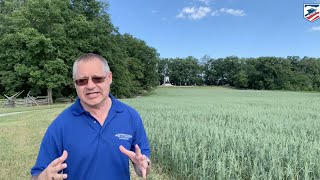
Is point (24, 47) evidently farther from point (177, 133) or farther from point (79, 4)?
point (177, 133)

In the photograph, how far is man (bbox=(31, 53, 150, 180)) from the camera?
2727 millimetres

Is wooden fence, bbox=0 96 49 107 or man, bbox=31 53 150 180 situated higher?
man, bbox=31 53 150 180

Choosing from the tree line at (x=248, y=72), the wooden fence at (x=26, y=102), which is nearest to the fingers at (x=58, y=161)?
the wooden fence at (x=26, y=102)

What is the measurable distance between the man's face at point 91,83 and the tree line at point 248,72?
116429mm

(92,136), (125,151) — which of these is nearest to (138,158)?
(125,151)

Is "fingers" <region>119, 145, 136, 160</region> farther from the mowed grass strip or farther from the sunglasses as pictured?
the mowed grass strip

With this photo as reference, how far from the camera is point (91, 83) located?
2799 mm

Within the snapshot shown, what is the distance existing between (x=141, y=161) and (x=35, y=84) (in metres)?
41.7

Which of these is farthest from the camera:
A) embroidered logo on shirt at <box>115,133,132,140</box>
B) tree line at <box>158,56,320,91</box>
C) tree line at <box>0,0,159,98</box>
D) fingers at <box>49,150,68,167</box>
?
tree line at <box>158,56,320,91</box>

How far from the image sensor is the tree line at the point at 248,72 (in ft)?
385

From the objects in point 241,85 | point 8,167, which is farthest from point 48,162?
point 241,85

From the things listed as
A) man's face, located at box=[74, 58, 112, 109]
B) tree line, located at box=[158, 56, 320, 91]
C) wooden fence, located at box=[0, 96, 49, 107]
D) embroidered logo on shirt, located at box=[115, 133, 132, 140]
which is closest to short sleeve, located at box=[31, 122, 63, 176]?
man's face, located at box=[74, 58, 112, 109]

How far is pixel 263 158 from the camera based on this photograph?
5.78 m

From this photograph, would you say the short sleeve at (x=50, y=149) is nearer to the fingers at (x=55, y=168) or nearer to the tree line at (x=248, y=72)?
the fingers at (x=55, y=168)
